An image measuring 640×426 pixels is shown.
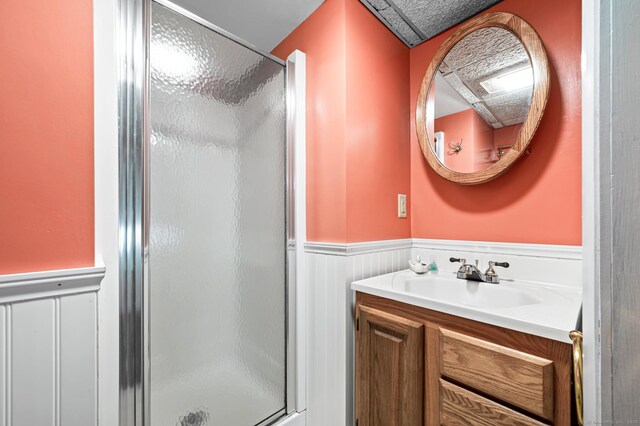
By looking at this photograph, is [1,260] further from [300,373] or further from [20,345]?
[300,373]

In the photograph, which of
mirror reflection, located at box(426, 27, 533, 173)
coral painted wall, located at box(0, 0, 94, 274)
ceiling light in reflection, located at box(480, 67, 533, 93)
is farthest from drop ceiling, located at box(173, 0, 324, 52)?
ceiling light in reflection, located at box(480, 67, 533, 93)

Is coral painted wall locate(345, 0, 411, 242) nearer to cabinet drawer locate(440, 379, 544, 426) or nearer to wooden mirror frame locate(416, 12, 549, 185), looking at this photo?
wooden mirror frame locate(416, 12, 549, 185)

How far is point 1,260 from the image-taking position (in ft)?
2.26

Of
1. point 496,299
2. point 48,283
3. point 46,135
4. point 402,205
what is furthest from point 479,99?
point 48,283

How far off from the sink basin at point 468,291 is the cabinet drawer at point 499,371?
0.61ft

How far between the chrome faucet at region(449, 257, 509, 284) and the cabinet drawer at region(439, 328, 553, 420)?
45 centimetres

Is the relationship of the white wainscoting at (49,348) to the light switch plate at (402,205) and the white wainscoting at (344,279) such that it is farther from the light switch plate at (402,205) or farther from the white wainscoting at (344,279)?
the light switch plate at (402,205)

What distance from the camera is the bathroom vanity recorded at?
2.31 ft

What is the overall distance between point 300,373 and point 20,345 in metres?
1.09

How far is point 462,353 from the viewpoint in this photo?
846 millimetres

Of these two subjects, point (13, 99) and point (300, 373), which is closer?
point (13, 99)

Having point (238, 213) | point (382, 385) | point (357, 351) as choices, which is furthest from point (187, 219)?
point (382, 385)

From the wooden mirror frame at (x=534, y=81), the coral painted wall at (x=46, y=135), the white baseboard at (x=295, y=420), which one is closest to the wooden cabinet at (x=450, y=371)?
the white baseboard at (x=295, y=420)

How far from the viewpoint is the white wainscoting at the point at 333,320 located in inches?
47.9
